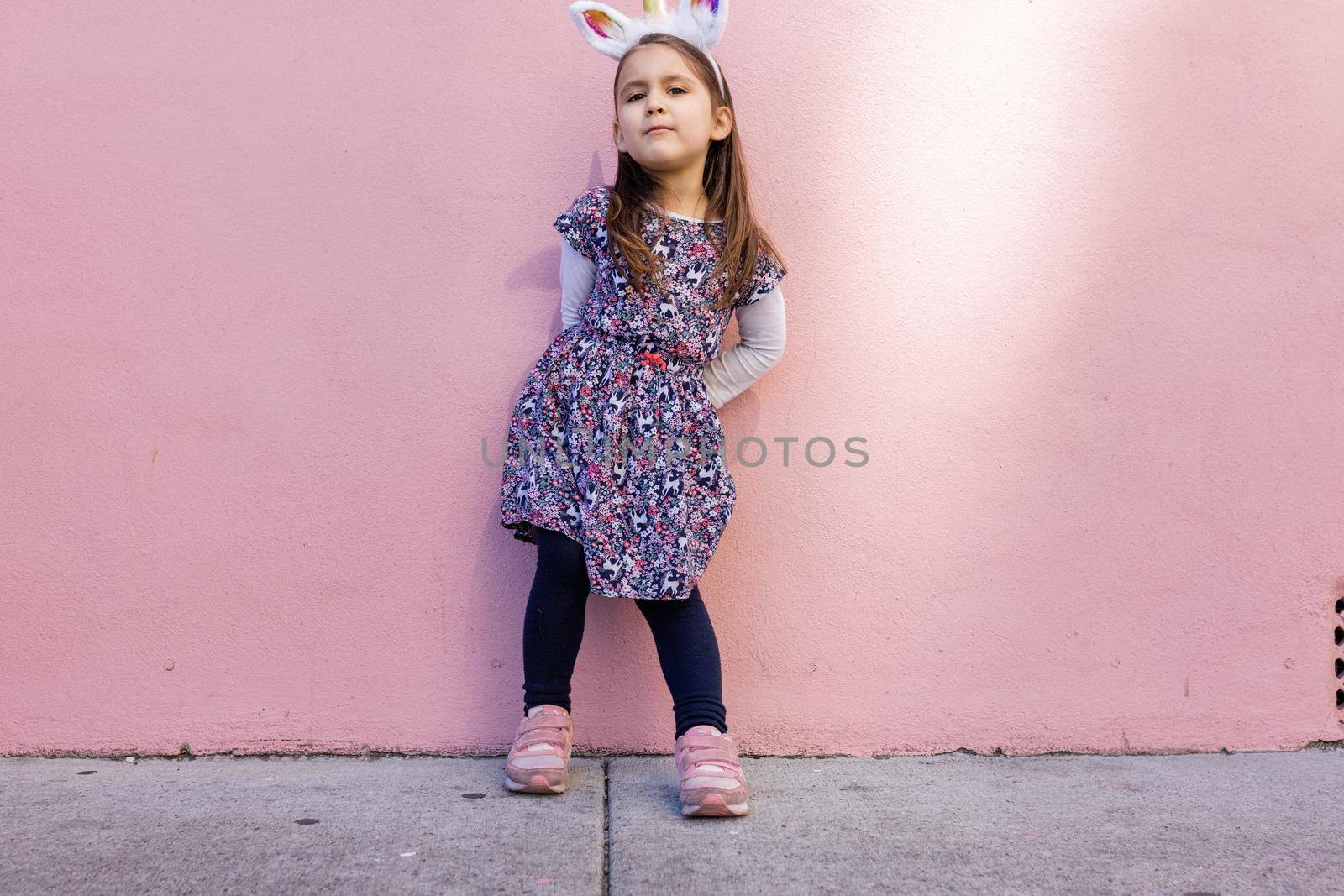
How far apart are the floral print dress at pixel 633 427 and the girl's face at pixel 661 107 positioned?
10 centimetres

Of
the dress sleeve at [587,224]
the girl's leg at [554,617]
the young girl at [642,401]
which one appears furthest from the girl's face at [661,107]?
the girl's leg at [554,617]

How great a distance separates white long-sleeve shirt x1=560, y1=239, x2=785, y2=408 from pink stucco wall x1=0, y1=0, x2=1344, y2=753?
0.09 m

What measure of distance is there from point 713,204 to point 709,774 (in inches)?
38.3

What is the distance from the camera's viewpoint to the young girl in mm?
1844

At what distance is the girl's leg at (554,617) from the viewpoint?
1892mm

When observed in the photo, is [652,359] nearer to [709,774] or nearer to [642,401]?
[642,401]

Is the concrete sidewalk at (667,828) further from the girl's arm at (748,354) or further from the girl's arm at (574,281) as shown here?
the girl's arm at (574,281)

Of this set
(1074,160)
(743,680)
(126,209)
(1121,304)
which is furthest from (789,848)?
(126,209)

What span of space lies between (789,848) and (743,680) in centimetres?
48

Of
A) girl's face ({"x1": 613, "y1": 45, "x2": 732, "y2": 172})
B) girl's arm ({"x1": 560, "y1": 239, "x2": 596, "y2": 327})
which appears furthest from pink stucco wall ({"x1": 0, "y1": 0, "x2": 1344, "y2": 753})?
girl's face ({"x1": 613, "y1": 45, "x2": 732, "y2": 172})

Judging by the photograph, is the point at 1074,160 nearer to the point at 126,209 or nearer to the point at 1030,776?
the point at 1030,776

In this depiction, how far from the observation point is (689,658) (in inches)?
73.5

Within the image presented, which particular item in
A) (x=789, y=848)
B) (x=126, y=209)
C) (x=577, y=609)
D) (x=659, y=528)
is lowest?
(x=789, y=848)

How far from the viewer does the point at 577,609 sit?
192 cm
